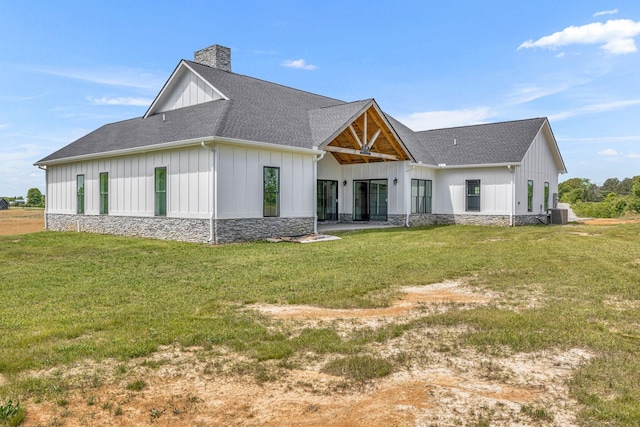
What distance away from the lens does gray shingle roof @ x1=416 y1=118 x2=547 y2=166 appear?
21.6 metres

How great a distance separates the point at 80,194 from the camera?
64.8 feet

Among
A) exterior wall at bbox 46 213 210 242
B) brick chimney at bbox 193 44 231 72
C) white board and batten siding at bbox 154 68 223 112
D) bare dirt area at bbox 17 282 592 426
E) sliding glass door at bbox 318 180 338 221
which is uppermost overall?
brick chimney at bbox 193 44 231 72

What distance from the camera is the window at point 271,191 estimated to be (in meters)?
15.3

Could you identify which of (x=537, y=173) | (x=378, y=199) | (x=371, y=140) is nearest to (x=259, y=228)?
(x=371, y=140)

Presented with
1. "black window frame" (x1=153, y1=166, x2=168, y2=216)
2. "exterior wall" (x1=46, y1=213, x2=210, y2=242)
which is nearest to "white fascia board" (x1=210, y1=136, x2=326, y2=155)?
"exterior wall" (x1=46, y1=213, x2=210, y2=242)

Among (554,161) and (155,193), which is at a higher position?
(554,161)

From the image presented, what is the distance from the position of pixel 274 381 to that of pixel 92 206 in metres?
17.8

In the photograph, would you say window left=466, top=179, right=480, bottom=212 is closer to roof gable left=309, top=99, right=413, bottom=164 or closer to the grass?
roof gable left=309, top=99, right=413, bottom=164

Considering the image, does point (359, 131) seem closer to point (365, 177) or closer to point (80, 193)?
point (365, 177)

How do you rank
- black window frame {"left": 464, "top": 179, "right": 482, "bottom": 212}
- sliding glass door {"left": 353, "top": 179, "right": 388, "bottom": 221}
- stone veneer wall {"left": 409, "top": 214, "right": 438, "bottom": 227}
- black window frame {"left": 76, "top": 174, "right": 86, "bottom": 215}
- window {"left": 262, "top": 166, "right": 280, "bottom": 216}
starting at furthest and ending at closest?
black window frame {"left": 464, "top": 179, "right": 482, "bottom": 212} → sliding glass door {"left": 353, "top": 179, "right": 388, "bottom": 221} → stone veneer wall {"left": 409, "top": 214, "right": 438, "bottom": 227} → black window frame {"left": 76, "top": 174, "right": 86, "bottom": 215} → window {"left": 262, "top": 166, "right": 280, "bottom": 216}

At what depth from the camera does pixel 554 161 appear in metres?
26.0

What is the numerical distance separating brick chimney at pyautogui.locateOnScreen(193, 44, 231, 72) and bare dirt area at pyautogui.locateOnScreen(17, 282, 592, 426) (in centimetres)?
1807

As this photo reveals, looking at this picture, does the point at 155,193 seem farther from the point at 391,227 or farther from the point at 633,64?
the point at 633,64

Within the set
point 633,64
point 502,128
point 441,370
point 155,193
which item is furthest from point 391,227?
point 441,370
